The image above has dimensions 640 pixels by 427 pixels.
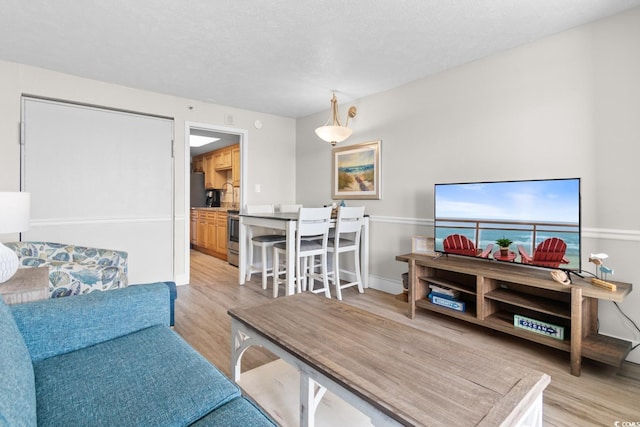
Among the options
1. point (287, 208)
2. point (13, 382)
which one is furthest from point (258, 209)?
point (13, 382)

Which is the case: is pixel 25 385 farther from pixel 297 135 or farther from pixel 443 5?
pixel 297 135

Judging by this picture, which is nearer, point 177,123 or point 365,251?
point 365,251

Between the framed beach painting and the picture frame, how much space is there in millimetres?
796

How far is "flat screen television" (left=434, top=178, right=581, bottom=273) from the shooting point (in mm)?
2033

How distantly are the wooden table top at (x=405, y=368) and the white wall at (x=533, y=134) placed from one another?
1645 millimetres

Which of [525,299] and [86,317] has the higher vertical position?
[86,317]

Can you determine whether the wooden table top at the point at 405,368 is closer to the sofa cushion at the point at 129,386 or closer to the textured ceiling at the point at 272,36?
the sofa cushion at the point at 129,386

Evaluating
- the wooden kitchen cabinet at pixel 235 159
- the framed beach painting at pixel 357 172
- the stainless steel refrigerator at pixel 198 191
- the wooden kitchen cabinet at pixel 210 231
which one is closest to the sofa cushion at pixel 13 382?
the framed beach painting at pixel 357 172

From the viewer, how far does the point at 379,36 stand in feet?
7.66

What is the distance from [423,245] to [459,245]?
15.0 inches

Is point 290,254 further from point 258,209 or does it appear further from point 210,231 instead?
point 210,231

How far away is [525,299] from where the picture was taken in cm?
221

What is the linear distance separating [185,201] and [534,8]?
12.2 feet

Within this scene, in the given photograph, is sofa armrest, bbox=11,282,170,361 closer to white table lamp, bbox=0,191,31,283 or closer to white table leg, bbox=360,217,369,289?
white table lamp, bbox=0,191,31,283
